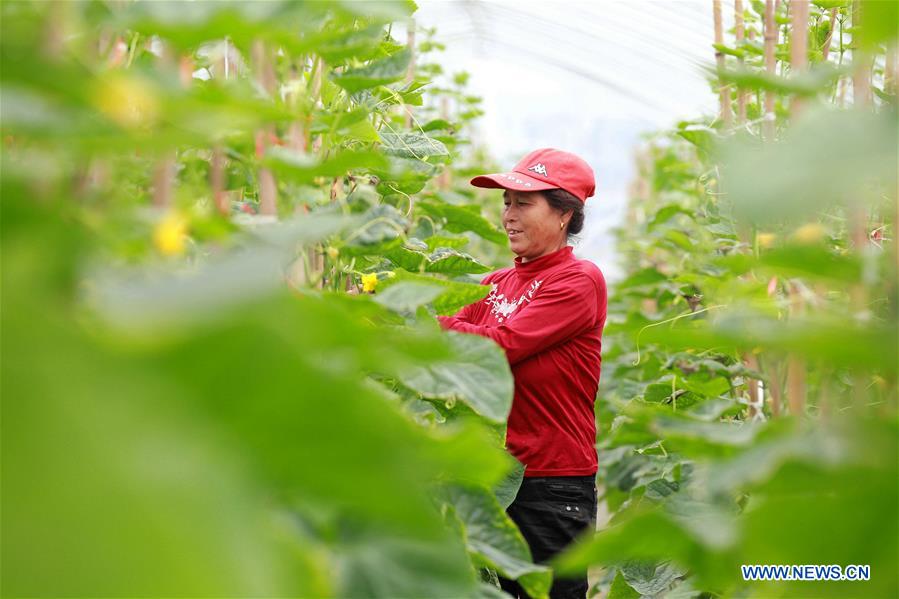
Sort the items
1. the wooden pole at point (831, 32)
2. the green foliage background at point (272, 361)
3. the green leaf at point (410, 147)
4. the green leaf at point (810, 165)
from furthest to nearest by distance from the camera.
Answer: the wooden pole at point (831, 32), the green leaf at point (410, 147), the green leaf at point (810, 165), the green foliage background at point (272, 361)

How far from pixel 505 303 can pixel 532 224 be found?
0.21 m

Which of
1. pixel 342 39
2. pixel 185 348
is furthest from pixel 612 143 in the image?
pixel 185 348

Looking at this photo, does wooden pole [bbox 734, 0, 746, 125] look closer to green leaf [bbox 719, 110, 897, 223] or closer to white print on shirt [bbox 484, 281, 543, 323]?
white print on shirt [bbox 484, 281, 543, 323]

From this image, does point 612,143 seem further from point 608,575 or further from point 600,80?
point 608,575

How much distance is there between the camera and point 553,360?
2.14 m

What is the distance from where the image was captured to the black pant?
84.8 inches

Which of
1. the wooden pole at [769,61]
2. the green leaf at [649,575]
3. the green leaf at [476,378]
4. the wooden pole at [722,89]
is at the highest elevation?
the wooden pole at [769,61]

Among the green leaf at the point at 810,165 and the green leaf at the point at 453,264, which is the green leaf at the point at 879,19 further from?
the green leaf at the point at 453,264

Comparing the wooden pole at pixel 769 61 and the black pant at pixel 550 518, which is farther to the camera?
the black pant at pixel 550 518

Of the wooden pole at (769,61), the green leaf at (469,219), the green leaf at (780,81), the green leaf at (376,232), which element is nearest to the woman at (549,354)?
the green leaf at (469,219)

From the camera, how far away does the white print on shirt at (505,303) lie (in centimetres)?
220

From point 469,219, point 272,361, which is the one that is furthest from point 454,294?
point 272,361

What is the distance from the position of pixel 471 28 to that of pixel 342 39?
5367 millimetres

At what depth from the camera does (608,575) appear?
3418mm
